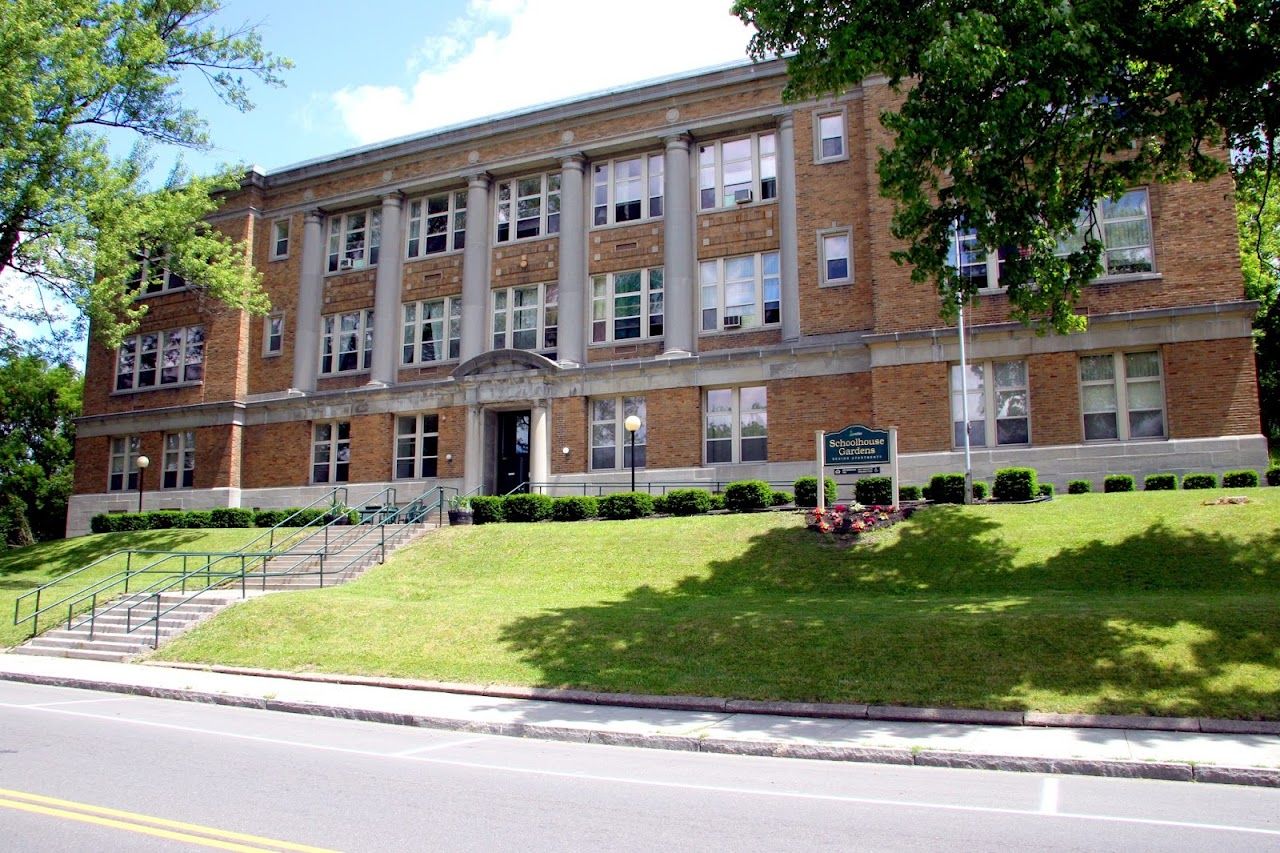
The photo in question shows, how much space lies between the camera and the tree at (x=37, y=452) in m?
54.7

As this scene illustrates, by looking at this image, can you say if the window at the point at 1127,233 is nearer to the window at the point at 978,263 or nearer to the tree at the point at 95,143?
Answer: the window at the point at 978,263

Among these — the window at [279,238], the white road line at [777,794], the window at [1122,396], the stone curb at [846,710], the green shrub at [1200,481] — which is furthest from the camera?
the window at [279,238]

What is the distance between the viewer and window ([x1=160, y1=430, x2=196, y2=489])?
3447cm

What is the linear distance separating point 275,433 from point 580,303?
1269 cm

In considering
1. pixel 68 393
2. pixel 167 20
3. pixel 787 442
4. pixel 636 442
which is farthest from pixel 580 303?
pixel 68 393

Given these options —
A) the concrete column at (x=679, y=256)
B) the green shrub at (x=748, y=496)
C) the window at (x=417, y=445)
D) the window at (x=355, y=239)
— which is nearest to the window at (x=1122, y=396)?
the green shrub at (x=748, y=496)

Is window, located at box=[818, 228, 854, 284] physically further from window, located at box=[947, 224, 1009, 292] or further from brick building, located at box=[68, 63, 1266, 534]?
window, located at box=[947, 224, 1009, 292]

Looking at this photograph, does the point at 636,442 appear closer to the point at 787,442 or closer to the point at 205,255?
the point at 787,442

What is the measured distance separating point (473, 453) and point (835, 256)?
12.6 m

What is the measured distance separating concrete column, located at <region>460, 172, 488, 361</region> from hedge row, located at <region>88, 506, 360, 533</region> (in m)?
7.37

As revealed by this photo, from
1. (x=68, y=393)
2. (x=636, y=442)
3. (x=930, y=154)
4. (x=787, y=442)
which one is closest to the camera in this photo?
(x=930, y=154)

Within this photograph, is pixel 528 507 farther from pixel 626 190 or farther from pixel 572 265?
pixel 626 190

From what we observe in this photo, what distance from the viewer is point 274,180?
34750mm

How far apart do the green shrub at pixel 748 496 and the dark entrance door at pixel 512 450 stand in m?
9.48
